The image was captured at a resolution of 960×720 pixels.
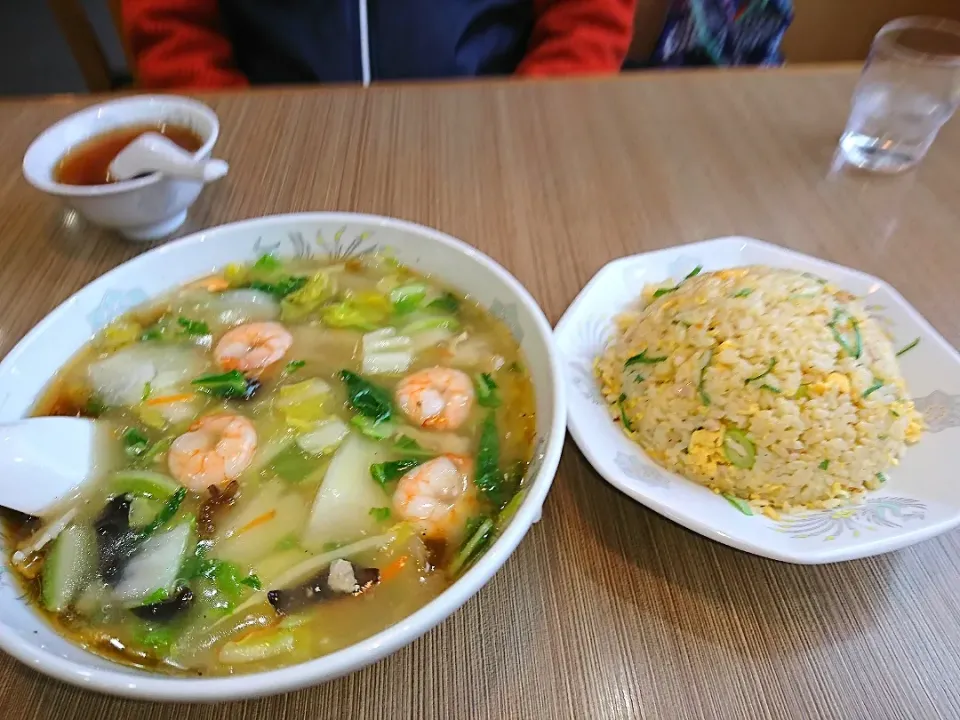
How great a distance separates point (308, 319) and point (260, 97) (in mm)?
1116

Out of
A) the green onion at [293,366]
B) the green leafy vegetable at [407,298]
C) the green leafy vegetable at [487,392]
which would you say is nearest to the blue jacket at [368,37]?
the green leafy vegetable at [407,298]

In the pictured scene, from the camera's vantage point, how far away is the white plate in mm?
884

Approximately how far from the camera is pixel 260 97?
6.49 ft

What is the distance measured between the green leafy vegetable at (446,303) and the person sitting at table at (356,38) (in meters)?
1.39

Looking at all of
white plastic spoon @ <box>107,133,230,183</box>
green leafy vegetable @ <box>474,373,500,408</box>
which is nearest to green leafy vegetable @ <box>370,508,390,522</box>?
green leafy vegetable @ <box>474,373,500,408</box>

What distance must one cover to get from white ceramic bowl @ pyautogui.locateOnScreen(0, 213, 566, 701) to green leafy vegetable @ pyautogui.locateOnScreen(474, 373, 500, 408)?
72mm

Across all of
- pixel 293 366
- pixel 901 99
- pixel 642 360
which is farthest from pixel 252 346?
pixel 901 99

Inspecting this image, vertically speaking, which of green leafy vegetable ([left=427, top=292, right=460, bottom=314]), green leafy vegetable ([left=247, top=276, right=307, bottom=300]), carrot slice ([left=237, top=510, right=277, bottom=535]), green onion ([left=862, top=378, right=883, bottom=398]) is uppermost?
green leafy vegetable ([left=247, top=276, right=307, bottom=300])

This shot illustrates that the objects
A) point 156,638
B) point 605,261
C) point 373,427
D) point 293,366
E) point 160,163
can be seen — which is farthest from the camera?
point 605,261

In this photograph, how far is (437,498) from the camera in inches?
35.5

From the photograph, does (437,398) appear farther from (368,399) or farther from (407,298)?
(407,298)

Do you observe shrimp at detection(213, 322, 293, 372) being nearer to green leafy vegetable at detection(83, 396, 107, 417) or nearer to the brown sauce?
green leafy vegetable at detection(83, 396, 107, 417)

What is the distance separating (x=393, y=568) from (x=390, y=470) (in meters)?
0.15

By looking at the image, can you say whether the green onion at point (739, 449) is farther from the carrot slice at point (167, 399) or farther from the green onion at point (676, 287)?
the carrot slice at point (167, 399)
